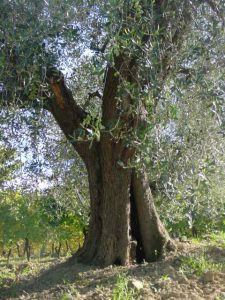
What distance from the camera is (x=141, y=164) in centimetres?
578

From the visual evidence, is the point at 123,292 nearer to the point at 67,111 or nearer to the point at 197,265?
the point at 197,265

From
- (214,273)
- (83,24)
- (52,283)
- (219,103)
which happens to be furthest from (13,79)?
(214,273)

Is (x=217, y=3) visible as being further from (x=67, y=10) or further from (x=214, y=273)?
(x=214, y=273)

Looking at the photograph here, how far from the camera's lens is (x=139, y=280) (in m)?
5.91

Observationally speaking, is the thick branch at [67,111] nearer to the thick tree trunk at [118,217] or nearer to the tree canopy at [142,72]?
the tree canopy at [142,72]

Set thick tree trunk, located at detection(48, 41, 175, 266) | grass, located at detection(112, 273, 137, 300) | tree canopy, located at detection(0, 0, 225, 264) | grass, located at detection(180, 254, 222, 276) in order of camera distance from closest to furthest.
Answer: grass, located at detection(112, 273, 137, 300)
tree canopy, located at detection(0, 0, 225, 264)
grass, located at detection(180, 254, 222, 276)
thick tree trunk, located at detection(48, 41, 175, 266)

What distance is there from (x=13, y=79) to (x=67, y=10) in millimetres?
1192

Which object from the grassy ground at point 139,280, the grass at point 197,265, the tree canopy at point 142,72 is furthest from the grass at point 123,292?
the tree canopy at point 142,72

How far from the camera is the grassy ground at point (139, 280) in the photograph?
539cm

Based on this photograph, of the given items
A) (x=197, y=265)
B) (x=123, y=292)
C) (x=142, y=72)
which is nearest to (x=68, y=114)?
(x=142, y=72)

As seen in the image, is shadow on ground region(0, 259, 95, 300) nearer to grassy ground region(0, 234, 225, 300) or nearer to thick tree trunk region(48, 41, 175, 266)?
grassy ground region(0, 234, 225, 300)

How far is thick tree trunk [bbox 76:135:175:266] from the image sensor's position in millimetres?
7258

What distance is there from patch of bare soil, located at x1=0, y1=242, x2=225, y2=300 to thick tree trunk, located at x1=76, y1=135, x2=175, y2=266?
318 millimetres

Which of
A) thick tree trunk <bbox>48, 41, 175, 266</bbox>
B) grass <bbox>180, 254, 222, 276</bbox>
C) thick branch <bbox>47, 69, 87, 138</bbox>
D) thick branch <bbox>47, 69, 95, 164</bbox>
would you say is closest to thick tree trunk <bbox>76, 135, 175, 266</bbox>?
thick tree trunk <bbox>48, 41, 175, 266</bbox>
